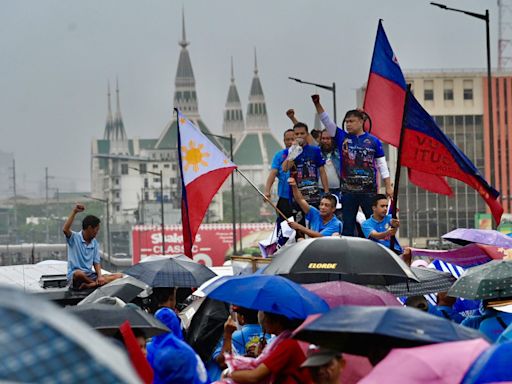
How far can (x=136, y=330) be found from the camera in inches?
290

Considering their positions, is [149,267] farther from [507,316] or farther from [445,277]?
[507,316]

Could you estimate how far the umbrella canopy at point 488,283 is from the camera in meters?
8.86

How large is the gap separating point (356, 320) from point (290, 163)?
8.53m

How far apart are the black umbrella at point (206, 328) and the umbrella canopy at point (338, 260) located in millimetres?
657

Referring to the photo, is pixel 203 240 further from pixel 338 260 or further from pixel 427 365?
pixel 427 365

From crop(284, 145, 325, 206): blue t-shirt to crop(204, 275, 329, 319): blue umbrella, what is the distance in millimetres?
6688

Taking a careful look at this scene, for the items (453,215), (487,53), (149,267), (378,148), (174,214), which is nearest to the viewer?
(149,267)

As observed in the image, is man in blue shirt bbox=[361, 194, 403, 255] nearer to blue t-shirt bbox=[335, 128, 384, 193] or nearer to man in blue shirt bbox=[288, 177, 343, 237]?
man in blue shirt bbox=[288, 177, 343, 237]

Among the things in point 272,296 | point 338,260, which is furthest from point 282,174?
point 272,296

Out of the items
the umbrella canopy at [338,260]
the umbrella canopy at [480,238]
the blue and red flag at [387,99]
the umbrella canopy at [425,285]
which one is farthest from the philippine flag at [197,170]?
the umbrella canopy at [338,260]

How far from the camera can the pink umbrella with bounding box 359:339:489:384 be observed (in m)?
5.11

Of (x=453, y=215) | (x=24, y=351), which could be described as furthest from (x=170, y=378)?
(x=453, y=215)

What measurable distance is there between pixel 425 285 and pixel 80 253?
137 inches

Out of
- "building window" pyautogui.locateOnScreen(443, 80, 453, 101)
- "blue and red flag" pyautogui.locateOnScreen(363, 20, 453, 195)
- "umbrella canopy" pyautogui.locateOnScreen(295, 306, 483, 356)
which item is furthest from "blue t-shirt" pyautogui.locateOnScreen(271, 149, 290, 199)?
"building window" pyautogui.locateOnScreen(443, 80, 453, 101)
